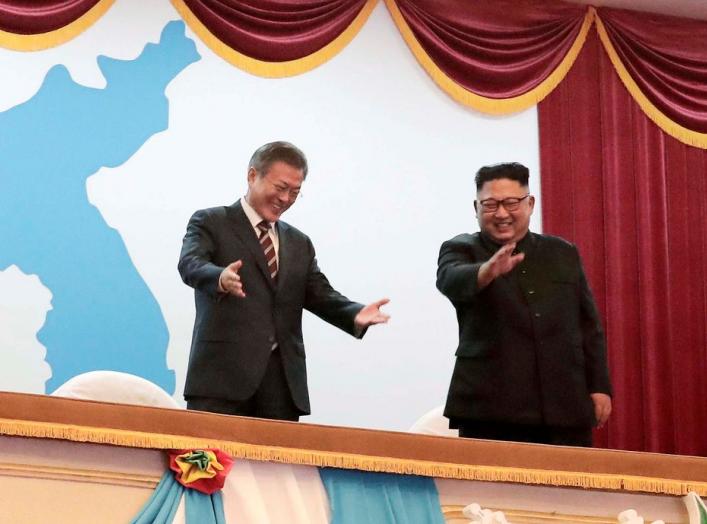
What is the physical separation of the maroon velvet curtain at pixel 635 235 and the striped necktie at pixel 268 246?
181 centimetres

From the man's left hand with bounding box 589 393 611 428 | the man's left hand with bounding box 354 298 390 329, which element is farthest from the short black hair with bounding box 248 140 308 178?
the man's left hand with bounding box 589 393 611 428

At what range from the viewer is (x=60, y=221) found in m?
4.25

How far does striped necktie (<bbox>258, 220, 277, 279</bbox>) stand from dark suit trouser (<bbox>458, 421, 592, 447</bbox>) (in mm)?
656

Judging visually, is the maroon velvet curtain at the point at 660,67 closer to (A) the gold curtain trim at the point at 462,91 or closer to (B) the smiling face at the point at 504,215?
(A) the gold curtain trim at the point at 462,91

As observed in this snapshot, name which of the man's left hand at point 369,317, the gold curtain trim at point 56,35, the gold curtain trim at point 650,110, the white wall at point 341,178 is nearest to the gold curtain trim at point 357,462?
the man's left hand at point 369,317

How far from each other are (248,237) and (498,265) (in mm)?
720

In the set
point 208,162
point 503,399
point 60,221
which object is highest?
point 208,162

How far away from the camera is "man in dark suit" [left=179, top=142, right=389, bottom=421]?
308 centimetres

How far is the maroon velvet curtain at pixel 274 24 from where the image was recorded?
14.8 ft

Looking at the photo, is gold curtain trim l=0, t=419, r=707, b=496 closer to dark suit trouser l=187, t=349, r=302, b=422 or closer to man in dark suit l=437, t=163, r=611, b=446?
man in dark suit l=437, t=163, r=611, b=446

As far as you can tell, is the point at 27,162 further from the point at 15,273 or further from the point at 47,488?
the point at 47,488

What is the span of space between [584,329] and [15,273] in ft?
6.65

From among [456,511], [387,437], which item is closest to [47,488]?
[387,437]

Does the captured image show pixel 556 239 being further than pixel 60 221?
No
